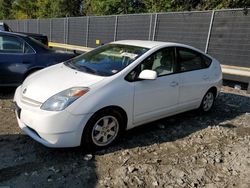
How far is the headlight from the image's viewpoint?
142 inches

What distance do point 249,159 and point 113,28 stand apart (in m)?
11.6

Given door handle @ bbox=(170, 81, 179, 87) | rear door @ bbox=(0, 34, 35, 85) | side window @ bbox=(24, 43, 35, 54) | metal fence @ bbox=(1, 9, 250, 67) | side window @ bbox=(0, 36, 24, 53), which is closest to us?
door handle @ bbox=(170, 81, 179, 87)

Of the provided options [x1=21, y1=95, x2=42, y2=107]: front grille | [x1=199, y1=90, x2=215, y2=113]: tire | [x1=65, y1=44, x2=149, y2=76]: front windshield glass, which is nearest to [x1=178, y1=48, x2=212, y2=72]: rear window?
[x1=199, y1=90, x2=215, y2=113]: tire

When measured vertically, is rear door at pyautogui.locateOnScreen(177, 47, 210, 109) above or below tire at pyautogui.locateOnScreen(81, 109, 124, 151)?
above

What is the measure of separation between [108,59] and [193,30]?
258 inches

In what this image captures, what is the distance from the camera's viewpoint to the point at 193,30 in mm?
10391

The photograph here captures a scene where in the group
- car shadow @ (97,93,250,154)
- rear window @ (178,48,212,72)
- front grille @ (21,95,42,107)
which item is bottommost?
car shadow @ (97,93,250,154)

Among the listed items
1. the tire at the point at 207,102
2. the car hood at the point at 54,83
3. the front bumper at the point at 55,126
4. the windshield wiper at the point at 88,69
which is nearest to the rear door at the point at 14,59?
the car hood at the point at 54,83

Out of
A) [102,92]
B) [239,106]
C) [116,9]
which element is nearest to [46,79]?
[102,92]

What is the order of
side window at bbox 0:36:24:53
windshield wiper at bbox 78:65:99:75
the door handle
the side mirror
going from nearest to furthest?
the side mirror, windshield wiper at bbox 78:65:99:75, the door handle, side window at bbox 0:36:24:53

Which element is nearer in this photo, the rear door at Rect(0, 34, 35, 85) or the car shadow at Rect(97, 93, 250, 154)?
the car shadow at Rect(97, 93, 250, 154)

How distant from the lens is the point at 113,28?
48.1ft

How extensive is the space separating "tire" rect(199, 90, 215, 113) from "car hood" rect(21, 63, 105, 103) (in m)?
2.65

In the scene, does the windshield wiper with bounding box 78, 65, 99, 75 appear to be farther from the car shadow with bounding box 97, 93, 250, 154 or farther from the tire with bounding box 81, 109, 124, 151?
the car shadow with bounding box 97, 93, 250, 154
